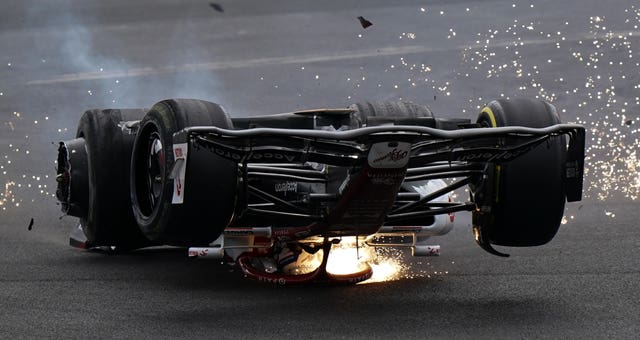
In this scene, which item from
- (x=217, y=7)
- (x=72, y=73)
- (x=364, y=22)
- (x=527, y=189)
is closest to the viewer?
(x=527, y=189)

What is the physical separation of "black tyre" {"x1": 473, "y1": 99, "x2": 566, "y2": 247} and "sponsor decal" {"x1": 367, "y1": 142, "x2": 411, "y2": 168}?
0.81 m

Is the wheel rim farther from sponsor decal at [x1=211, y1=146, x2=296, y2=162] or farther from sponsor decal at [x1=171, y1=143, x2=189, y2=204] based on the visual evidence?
sponsor decal at [x1=211, y1=146, x2=296, y2=162]

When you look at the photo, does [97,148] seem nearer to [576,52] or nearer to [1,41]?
[576,52]

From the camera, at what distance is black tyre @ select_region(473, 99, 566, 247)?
6906 mm

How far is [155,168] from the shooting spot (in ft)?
23.8

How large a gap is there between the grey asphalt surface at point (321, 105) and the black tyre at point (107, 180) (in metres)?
0.27

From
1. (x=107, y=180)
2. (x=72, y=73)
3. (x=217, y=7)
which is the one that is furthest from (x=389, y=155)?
(x=217, y=7)

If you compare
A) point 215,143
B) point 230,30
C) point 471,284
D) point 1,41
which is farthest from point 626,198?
point 1,41

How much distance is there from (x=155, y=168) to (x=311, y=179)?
2.94ft

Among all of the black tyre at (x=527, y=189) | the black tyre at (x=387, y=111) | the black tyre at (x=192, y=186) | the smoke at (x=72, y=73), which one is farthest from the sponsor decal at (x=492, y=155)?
the smoke at (x=72, y=73)

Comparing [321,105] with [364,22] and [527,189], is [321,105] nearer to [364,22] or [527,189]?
[364,22]

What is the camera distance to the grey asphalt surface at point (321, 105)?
652 centimetres

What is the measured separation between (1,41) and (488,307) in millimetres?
12574

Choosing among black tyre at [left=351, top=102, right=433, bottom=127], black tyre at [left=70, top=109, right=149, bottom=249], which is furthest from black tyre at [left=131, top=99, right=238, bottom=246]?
black tyre at [left=351, top=102, right=433, bottom=127]
